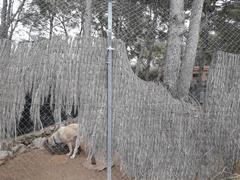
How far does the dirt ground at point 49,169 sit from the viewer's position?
4434 mm

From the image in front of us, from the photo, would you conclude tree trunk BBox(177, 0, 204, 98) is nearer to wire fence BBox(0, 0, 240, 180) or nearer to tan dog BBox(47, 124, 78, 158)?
wire fence BBox(0, 0, 240, 180)

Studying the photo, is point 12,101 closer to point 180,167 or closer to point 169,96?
point 169,96

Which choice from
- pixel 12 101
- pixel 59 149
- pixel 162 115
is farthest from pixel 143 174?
pixel 12 101

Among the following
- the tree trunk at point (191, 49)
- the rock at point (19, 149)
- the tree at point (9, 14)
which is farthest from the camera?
the tree at point (9, 14)

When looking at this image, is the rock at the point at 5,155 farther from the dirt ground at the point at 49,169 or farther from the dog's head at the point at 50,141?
the dog's head at the point at 50,141

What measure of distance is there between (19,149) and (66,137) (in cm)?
100

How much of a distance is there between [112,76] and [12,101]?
1279 mm

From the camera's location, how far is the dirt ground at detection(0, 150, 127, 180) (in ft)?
14.5

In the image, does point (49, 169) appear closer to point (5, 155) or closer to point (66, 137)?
point (66, 137)

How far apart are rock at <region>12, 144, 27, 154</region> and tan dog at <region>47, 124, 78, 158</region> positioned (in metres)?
0.45

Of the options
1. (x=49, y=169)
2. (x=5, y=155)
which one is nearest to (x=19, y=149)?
(x=5, y=155)

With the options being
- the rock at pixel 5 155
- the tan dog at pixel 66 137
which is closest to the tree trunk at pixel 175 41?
the tan dog at pixel 66 137

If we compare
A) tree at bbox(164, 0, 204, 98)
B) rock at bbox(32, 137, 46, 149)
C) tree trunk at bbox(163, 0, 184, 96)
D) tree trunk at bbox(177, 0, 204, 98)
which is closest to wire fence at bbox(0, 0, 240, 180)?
rock at bbox(32, 137, 46, 149)

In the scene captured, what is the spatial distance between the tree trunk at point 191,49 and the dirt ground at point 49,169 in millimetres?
2271
